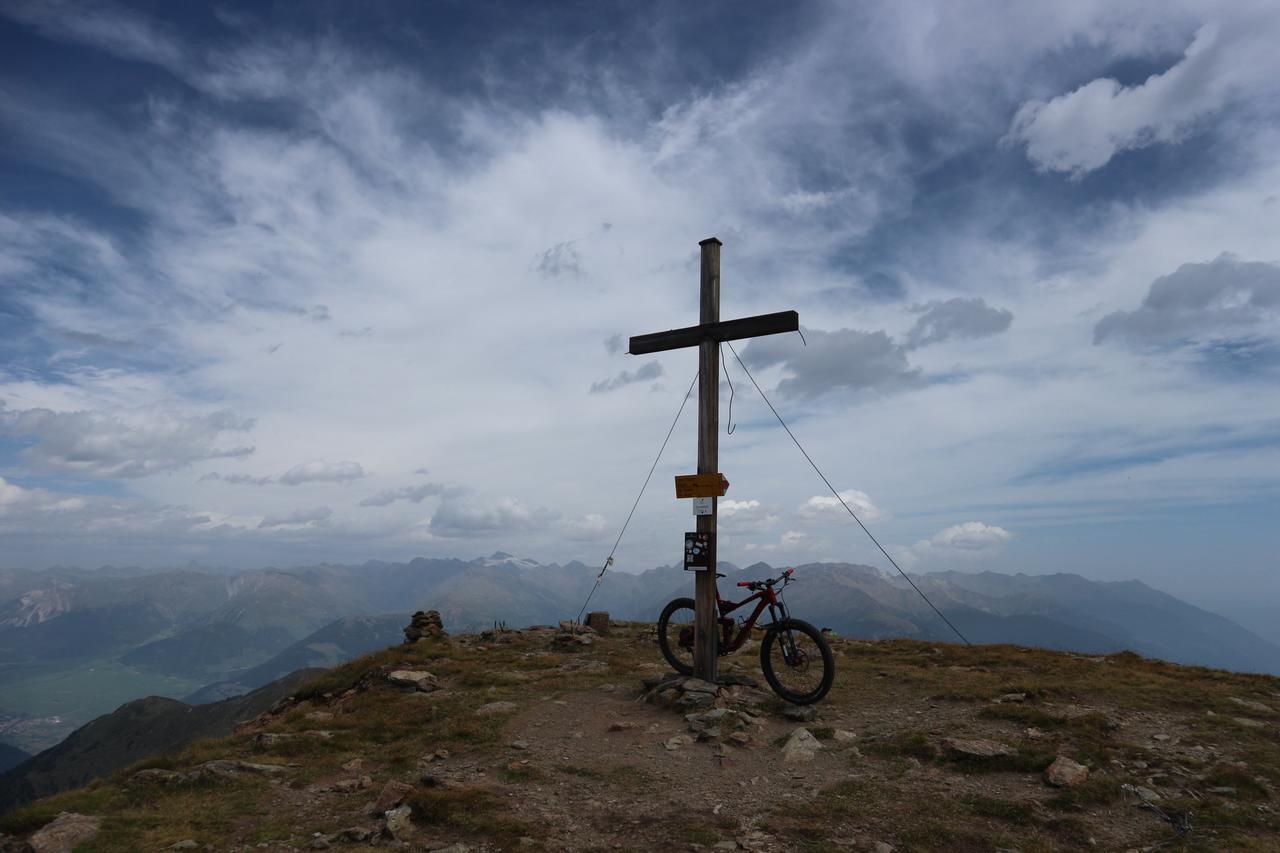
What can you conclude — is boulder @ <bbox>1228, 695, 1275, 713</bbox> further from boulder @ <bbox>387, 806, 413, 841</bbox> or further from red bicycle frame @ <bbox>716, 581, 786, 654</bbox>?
boulder @ <bbox>387, 806, 413, 841</bbox>

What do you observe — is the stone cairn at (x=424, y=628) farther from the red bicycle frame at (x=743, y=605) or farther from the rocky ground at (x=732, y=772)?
the red bicycle frame at (x=743, y=605)

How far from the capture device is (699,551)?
14695 millimetres

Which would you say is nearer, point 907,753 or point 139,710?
point 907,753

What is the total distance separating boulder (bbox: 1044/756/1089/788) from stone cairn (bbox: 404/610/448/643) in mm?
19255

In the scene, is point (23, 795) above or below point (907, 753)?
below

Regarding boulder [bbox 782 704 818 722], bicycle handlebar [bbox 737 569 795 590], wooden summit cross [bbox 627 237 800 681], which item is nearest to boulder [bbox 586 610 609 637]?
wooden summit cross [bbox 627 237 800 681]

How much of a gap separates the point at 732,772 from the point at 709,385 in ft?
27.2

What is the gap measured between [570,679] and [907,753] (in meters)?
9.00

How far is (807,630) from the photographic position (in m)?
13.2

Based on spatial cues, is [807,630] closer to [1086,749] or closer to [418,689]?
[1086,749]

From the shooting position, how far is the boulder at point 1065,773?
858 cm

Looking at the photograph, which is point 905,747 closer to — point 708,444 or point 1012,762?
point 1012,762

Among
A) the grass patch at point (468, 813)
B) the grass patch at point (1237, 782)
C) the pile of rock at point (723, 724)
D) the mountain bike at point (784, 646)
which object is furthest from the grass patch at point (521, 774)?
the grass patch at point (1237, 782)

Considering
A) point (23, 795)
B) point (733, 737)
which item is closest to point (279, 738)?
point (733, 737)
